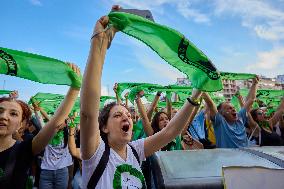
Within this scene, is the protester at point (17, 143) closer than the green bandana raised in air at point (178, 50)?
Yes

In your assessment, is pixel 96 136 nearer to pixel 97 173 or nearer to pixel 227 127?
pixel 97 173

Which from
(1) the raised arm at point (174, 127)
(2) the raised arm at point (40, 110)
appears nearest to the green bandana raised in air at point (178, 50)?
(1) the raised arm at point (174, 127)

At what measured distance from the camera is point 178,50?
237cm

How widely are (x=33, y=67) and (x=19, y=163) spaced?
111 cm

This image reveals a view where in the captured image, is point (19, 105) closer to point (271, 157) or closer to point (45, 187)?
point (271, 157)

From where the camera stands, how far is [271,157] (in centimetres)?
174

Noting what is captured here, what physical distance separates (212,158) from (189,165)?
0.67 feet

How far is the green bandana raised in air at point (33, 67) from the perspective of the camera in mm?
2914

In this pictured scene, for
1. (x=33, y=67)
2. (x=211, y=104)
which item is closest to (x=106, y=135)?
(x=33, y=67)

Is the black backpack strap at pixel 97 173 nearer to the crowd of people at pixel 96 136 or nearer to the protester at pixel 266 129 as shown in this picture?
the crowd of people at pixel 96 136

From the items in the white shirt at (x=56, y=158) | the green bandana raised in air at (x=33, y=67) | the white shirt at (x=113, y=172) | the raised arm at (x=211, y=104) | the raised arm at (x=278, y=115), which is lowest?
the white shirt at (x=56, y=158)

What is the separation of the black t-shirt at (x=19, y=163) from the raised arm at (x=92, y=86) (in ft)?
2.14

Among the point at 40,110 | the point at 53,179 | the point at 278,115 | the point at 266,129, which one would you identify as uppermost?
the point at 40,110

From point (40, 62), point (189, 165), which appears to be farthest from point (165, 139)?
point (40, 62)
